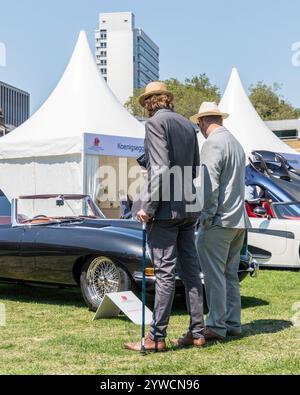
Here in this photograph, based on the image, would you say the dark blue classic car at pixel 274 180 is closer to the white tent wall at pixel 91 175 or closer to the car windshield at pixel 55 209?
the white tent wall at pixel 91 175

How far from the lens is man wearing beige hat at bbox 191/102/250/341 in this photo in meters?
4.90

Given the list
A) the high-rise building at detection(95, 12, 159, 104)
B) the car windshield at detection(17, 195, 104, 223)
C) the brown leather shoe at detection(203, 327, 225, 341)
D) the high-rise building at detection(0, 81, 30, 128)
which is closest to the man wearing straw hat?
the brown leather shoe at detection(203, 327, 225, 341)

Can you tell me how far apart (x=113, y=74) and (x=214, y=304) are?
8834cm

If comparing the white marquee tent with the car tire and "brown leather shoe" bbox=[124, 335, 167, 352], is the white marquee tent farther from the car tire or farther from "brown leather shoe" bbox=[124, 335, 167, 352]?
"brown leather shoe" bbox=[124, 335, 167, 352]

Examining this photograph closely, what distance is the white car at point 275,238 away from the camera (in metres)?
10.2

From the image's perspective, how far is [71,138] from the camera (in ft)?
43.9

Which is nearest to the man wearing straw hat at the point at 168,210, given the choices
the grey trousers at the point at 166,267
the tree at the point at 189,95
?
the grey trousers at the point at 166,267

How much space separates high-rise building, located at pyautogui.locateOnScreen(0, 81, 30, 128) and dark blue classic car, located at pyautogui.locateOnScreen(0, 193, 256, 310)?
1640 centimetres

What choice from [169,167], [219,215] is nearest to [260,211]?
[219,215]

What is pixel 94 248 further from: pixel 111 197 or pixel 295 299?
pixel 111 197

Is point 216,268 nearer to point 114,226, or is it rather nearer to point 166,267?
point 166,267

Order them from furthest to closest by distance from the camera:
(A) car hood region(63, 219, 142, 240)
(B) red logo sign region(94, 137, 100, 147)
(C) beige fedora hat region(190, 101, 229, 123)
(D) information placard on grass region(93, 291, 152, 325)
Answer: (B) red logo sign region(94, 137, 100, 147) → (A) car hood region(63, 219, 142, 240) → (D) information placard on grass region(93, 291, 152, 325) → (C) beige fedora hat region(190, 101, 229, 123)
